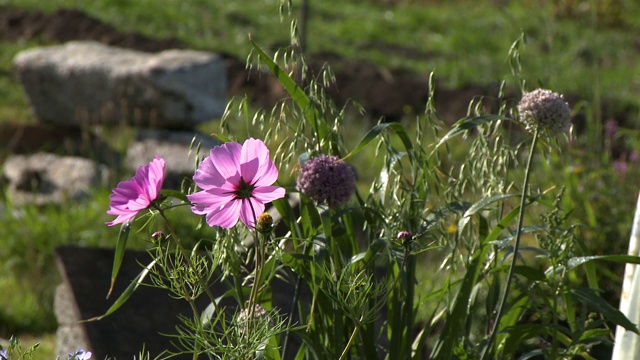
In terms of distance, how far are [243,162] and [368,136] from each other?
299 millimetres

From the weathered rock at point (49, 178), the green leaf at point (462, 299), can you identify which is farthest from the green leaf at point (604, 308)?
the weathered rock at point (49, 178)

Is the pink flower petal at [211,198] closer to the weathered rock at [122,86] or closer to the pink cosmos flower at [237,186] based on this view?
the pink cosmos flower at [237,186]

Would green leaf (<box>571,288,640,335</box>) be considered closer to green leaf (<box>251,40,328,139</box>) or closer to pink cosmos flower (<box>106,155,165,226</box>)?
green leaf (<box>251,40,328,139</box>)

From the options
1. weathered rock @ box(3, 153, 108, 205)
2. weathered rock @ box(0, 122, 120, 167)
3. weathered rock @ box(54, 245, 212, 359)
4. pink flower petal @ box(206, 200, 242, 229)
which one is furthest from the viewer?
weathered rock @ box(0, 122, 120, 167)

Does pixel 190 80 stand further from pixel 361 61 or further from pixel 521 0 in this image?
pixel 521 0

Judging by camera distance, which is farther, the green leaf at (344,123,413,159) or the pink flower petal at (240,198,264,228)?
the green leaf at (344,123,413,159)

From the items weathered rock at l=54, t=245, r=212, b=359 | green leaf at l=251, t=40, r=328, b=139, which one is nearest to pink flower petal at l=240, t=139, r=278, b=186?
green leaf at l=251, t=40, r=328, b=139

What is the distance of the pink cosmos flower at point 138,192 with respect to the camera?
60.1 inches

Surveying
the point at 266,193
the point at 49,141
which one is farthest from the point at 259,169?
the point at 49,141

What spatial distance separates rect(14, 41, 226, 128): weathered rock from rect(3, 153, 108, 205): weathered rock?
1.07 ft

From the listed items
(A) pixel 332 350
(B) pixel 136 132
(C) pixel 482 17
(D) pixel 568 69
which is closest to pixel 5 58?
(B) pixel 136 132

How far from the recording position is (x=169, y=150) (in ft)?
19.6

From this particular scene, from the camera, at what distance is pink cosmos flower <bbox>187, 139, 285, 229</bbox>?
1.50 meters

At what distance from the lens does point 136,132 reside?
6289mm
